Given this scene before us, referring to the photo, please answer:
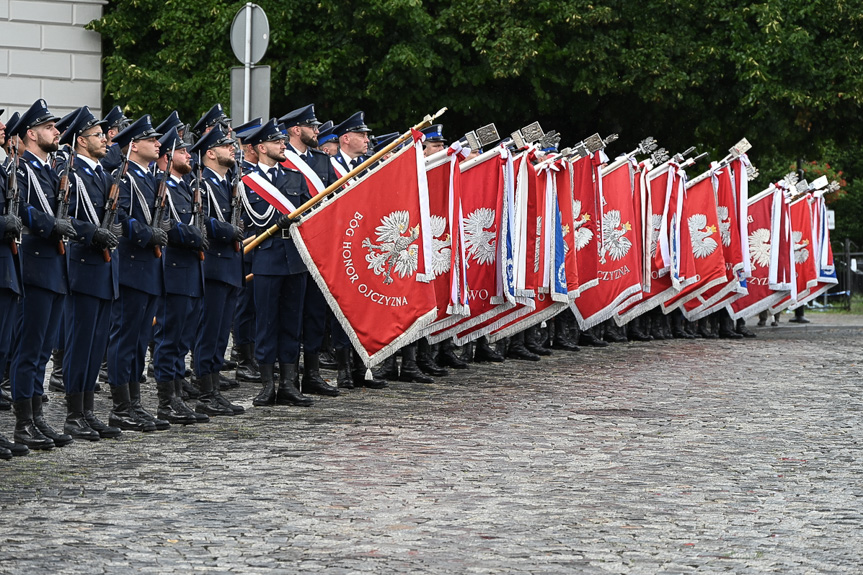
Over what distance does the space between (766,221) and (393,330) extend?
9.28 meters

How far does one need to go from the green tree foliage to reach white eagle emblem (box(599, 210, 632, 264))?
5.76 meters

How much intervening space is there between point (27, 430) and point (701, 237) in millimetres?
11067

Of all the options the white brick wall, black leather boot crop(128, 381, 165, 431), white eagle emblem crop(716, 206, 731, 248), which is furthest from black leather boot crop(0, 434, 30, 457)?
the white brick wall

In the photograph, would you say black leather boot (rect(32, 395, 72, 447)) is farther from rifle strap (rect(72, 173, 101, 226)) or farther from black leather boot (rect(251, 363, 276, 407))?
black leather boot (rect(251, 363, 276, 407))

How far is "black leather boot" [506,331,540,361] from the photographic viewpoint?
15.8 m

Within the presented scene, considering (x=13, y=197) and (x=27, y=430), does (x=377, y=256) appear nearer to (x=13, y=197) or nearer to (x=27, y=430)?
(x=27, y=430)

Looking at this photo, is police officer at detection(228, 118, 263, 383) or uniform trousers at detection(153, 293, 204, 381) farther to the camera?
police officer at detection(228, 118, 263, 383)

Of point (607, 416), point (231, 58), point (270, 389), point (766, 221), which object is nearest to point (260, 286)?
point (270, 389)

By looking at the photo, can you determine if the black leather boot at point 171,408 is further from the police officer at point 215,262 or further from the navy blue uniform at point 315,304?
the navy blue uniform at point 315,304

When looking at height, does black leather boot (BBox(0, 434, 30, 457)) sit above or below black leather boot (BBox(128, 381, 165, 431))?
below

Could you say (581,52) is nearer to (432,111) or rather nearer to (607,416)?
(432,111)

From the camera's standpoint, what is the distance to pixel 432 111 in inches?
920

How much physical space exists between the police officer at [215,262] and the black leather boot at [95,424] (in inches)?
47.3

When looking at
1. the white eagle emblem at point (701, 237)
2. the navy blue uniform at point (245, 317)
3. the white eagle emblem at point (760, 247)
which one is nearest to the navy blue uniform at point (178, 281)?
the navy blue uniform at point (245, 317)
